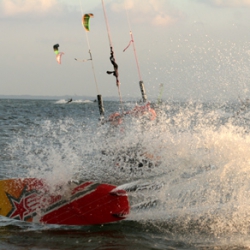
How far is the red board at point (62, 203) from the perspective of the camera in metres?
7.99

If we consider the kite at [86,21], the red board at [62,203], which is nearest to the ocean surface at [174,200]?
the red board at [62,203]

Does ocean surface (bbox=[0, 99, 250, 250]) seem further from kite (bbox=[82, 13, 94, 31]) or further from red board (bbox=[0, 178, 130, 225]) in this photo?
kite (bbox=[82, 13, 94, 31])

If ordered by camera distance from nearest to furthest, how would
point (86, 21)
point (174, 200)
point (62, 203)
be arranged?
point (174, 200)
point (62, 203)
point (86, 21)

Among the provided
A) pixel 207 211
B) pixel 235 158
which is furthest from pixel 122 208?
pixel 235 158

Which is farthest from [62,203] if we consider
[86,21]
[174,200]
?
[86,21]

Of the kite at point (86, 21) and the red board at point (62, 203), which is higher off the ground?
the kite at point (86, 21)

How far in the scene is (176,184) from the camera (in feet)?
26.4

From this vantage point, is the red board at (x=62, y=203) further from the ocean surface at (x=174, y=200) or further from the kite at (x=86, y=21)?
the kite at (x=86, y=21)

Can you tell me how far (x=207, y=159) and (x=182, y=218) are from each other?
104cm

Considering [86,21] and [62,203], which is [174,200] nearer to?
[62,203]

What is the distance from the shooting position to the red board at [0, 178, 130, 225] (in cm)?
799

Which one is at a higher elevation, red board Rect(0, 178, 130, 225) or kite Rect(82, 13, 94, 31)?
kite Rect(82, 13, 94, 31)

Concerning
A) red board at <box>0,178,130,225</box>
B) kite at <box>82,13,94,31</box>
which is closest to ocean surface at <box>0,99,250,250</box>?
red board at <box>0,178,130,225</box>

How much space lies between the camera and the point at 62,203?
8156 mm
